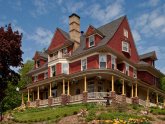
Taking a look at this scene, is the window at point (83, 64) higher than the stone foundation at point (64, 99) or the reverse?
higher

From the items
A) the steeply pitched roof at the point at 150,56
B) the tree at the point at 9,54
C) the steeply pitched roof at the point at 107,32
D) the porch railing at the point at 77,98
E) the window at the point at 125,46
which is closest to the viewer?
the tree at the point at 9,54

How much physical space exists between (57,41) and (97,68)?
1116cm

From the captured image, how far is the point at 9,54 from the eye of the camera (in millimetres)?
31609

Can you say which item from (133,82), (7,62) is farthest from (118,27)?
(7,62)

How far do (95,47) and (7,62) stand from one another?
12.6 m

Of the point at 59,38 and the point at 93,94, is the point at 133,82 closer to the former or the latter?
the point at 93,94

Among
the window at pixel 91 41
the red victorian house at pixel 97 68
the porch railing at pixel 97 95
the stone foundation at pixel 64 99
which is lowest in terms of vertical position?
the stone foundation at pixel 64 99

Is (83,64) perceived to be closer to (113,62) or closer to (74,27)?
(113,62)

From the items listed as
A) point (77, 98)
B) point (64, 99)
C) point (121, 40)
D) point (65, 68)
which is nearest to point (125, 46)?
point (121, 40)

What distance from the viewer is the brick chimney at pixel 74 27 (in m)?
47.7

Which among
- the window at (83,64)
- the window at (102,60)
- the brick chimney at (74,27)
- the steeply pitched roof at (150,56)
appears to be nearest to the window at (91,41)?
the window at (83,64)

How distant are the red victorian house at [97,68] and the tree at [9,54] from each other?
9.76m

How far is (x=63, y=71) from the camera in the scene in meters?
45.3

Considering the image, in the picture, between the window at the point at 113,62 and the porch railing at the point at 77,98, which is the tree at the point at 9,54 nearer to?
the porch railing at the point at 77,98
